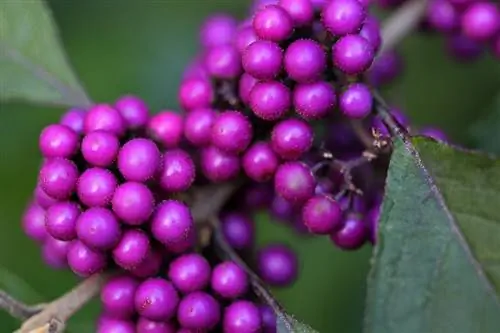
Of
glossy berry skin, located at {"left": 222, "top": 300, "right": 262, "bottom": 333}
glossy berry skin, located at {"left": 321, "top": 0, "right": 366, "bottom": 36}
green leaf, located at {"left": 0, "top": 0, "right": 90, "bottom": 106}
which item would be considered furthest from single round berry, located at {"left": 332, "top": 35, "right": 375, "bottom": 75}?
green leaf, located at {"left": 0, "top": 0, "right": 90, "bottom": 106}

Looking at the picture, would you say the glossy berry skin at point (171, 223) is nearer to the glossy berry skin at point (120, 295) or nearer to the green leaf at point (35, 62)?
the glossy berry skin at point (120, 295)

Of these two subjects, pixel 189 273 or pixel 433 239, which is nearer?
pixel 433 239

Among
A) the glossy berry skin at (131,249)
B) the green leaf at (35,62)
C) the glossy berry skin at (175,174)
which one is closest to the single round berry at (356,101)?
the glossy berry skin at (175,174)

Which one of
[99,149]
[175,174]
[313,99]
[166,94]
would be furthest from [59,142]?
[166,94]

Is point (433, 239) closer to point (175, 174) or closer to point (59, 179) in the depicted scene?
point (175, 174)

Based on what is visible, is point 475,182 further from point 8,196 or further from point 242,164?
point 8,196

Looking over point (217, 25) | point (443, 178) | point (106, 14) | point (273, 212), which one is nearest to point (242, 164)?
point (273, 212)
